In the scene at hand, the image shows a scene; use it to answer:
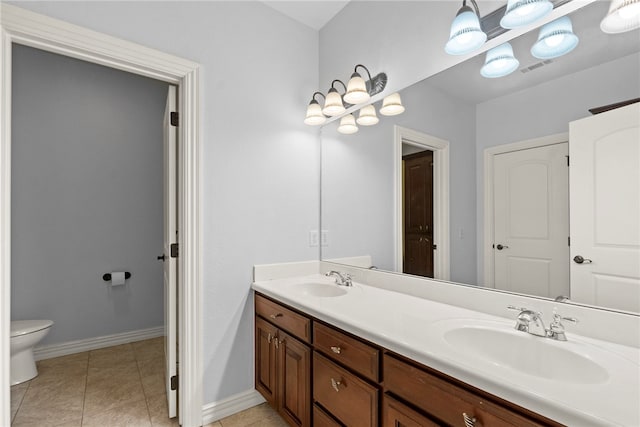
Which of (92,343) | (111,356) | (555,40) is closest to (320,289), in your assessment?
(555,40)

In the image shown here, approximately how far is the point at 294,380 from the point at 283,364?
5.0 inches

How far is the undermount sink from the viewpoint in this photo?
896 millimetres

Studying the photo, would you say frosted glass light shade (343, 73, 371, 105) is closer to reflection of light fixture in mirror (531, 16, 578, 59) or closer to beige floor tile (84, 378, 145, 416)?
reflection of light fixture in mirror (531, 16, 578, 59)

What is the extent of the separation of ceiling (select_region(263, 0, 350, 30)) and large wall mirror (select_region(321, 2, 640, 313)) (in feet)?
2.81

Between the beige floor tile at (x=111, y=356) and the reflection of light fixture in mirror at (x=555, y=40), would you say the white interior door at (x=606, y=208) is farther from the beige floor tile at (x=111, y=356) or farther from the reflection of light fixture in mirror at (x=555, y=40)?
the beige floor tile at (x=111, y=356)

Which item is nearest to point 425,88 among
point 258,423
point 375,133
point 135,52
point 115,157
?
point 375,133

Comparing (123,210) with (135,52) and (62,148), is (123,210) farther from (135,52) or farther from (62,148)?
(135,52)

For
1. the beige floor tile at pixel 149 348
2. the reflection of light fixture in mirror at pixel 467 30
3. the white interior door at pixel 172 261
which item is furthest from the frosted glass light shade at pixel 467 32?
the beige floor tile at pixel 149 348

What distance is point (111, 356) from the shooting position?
269 cm

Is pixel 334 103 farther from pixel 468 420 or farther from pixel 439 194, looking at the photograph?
pixel 468 420

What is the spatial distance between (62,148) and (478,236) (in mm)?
3285

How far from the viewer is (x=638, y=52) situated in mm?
981

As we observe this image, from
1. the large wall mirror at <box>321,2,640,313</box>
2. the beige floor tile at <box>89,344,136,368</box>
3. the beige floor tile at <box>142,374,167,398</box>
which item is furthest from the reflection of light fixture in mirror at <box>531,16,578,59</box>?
the beige floor tile at <box>89,344,136,368</box>

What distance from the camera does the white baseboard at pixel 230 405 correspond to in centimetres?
184
